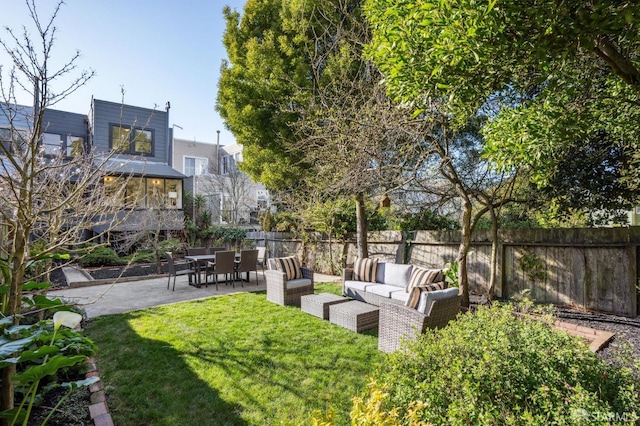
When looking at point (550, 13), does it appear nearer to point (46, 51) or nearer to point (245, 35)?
point (46, 51)

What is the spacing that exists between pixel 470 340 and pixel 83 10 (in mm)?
6277

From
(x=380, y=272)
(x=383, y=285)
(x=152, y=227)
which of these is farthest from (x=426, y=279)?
(x=152, y=227)

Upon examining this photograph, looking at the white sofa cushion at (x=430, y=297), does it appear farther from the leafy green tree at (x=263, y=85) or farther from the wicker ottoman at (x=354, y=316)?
the leafy green tree at (x=263, y=85)

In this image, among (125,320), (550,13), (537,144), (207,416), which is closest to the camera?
(550,13)

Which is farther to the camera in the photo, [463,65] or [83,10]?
[83,10]

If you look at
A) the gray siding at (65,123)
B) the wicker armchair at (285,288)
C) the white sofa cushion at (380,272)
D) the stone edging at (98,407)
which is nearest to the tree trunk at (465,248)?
the white sofa cushion at (380,272)

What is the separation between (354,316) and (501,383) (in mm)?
3240

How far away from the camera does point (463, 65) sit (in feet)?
8.63

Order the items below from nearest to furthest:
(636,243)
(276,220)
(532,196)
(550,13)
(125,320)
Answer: (550,13) → (636,243) → (125,320) → (532,196) → (276,220)

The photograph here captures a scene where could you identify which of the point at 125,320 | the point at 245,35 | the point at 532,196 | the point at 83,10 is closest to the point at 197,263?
the point at 125,320

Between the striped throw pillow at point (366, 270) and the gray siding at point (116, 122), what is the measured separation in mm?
12165

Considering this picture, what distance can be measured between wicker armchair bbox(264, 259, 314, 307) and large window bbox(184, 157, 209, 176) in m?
18.3

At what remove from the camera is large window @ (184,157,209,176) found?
2370cm

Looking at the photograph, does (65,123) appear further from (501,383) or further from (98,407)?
(501,383)
